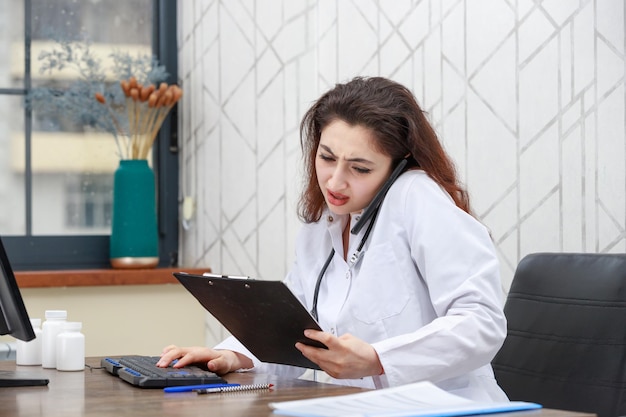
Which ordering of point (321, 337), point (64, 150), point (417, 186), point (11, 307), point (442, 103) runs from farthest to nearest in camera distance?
point (64, 150) → point (442, 103) → point (417, 186) → point (11, 307) → point (321, 337)

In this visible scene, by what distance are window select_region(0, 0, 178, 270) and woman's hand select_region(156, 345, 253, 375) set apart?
1.82 meters

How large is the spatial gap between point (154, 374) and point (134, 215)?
6.11ft

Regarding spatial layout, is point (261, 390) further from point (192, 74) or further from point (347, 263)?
point (192, 74)

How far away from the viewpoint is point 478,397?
74.2 inches

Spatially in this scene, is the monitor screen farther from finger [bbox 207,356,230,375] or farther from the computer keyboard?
finger [bbox 207,356,230,375]

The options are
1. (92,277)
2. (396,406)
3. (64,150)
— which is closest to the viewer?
(396,406)

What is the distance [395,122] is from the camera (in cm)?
203

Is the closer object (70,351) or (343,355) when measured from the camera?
(343,355)

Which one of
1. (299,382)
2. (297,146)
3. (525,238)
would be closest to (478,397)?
(299,382)

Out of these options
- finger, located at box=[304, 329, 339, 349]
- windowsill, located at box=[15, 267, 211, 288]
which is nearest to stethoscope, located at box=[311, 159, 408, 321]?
finger, located at box=[304, 329, 339, 349]

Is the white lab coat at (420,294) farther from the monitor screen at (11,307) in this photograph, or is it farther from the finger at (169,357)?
the monitor screen at (11,307)

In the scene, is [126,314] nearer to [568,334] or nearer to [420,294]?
[420,294]

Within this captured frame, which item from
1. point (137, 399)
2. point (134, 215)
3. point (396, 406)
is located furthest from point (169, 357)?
point (134, 215)

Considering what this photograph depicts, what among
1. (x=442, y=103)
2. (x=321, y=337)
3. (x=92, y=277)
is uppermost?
(x=442, y=103)
